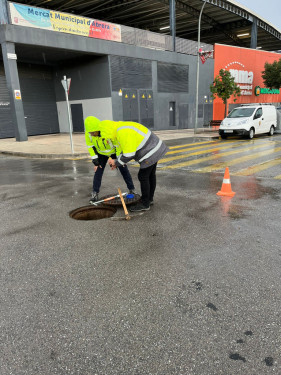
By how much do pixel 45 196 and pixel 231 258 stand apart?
438 centimetres

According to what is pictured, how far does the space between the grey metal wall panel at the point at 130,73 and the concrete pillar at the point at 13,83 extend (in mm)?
6303

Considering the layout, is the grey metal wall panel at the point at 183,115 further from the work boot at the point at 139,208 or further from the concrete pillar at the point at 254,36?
the work boot at the point at 139,208

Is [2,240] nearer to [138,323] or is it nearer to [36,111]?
[138,323]

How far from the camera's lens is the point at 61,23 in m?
17.6

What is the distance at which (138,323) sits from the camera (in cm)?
246

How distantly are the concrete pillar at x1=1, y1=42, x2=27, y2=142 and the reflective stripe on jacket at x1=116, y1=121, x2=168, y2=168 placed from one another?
46.8 feet

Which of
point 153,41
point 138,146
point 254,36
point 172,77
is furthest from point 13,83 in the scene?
point 254,36

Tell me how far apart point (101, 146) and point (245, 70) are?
2964cm

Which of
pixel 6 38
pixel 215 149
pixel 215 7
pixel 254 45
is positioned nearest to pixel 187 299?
pixel 215 149

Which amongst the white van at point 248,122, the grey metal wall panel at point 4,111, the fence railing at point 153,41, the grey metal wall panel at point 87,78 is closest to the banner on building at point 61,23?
the fence railing at point 153,41

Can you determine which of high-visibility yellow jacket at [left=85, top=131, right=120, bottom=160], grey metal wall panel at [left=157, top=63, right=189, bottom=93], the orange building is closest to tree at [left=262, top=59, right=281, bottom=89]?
the orange building

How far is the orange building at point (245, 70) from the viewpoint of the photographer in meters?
28.2

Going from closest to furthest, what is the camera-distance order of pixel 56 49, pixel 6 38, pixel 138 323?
1. pixel 138 323
2. pixel 6 38
3. pixel 56 49

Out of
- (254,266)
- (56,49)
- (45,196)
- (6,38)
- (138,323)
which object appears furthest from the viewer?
(56,49)
